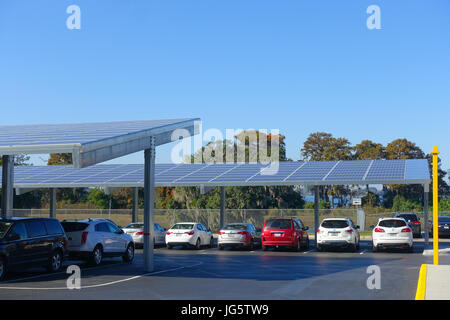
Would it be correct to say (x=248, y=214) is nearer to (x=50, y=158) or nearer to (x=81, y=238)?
(x=81, y=238)

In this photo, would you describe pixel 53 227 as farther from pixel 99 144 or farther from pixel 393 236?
pixel 393 236

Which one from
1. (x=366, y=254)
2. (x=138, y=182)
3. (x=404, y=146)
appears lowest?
(x=366, y=254)

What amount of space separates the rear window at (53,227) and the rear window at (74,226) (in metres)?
1.21

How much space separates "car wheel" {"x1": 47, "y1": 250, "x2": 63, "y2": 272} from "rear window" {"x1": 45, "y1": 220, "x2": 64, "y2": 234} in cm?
61

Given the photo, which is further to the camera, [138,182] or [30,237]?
[138,182]

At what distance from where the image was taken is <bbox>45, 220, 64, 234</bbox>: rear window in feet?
56.9

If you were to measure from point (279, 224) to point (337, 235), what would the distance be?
2669mm

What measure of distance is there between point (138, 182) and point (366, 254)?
12786mm

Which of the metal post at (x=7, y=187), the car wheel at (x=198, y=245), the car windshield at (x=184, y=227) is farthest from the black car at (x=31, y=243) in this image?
the car wheel at (x=198, y=245)

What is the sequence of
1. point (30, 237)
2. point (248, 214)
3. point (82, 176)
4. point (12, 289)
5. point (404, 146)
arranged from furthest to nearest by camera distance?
point (404, 146)
point (248, 214)
point (82, 176)
point (30, 237)
point (12, 289)

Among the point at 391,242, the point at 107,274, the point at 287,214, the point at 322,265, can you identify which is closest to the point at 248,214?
the point at 287,214

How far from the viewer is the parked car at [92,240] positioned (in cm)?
1892

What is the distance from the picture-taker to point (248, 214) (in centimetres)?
4553

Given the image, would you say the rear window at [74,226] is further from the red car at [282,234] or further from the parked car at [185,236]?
the red car at [282,234]
